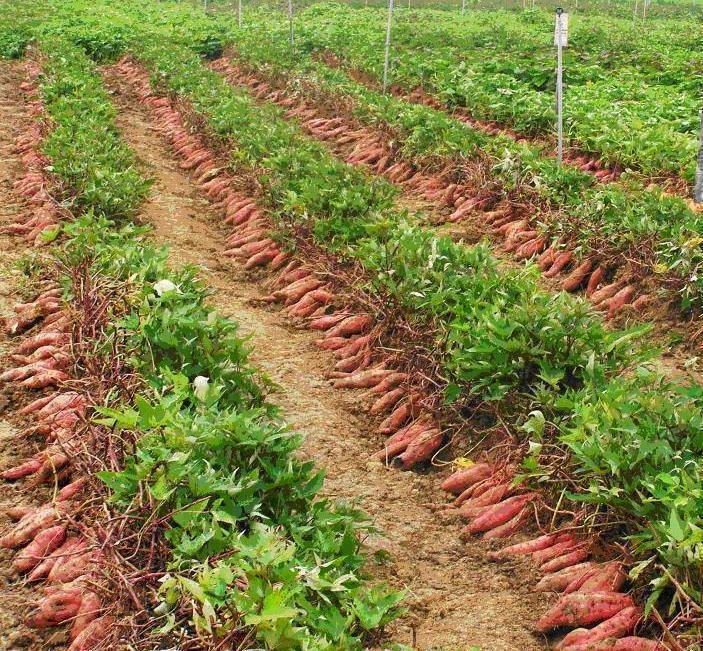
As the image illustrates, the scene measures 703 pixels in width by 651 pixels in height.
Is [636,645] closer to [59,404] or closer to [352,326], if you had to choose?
[59,404]

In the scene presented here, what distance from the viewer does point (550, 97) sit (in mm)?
12836

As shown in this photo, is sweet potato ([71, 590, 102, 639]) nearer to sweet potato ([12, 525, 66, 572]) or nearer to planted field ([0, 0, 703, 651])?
planted field ([0, 0, 703, 651])

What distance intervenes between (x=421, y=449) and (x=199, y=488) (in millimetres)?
2190

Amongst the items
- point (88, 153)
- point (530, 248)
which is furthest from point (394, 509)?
point (88, 153)

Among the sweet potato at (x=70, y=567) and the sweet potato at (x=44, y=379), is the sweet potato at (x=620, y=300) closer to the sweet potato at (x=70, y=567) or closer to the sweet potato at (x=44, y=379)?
the sweet potato at (x=44, y=379)

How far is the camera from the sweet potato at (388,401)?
5.83 meters

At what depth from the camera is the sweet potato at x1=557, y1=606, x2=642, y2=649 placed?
3.55m

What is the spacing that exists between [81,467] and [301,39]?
17.7 meters

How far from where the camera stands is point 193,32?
21.8m

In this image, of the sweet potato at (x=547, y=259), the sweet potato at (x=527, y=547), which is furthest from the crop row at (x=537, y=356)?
the sweet potato at (x=547, y=259)

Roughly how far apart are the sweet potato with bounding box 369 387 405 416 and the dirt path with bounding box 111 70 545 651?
0.39 feet

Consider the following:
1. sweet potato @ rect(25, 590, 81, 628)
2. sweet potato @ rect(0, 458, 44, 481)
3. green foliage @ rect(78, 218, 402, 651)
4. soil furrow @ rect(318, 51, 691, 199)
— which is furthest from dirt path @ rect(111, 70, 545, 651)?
soil furrow @ rect(318, 51, 691, 199)

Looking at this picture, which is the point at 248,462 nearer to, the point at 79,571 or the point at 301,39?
the point at 79,571

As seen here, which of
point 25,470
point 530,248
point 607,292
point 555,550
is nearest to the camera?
point 555,550
